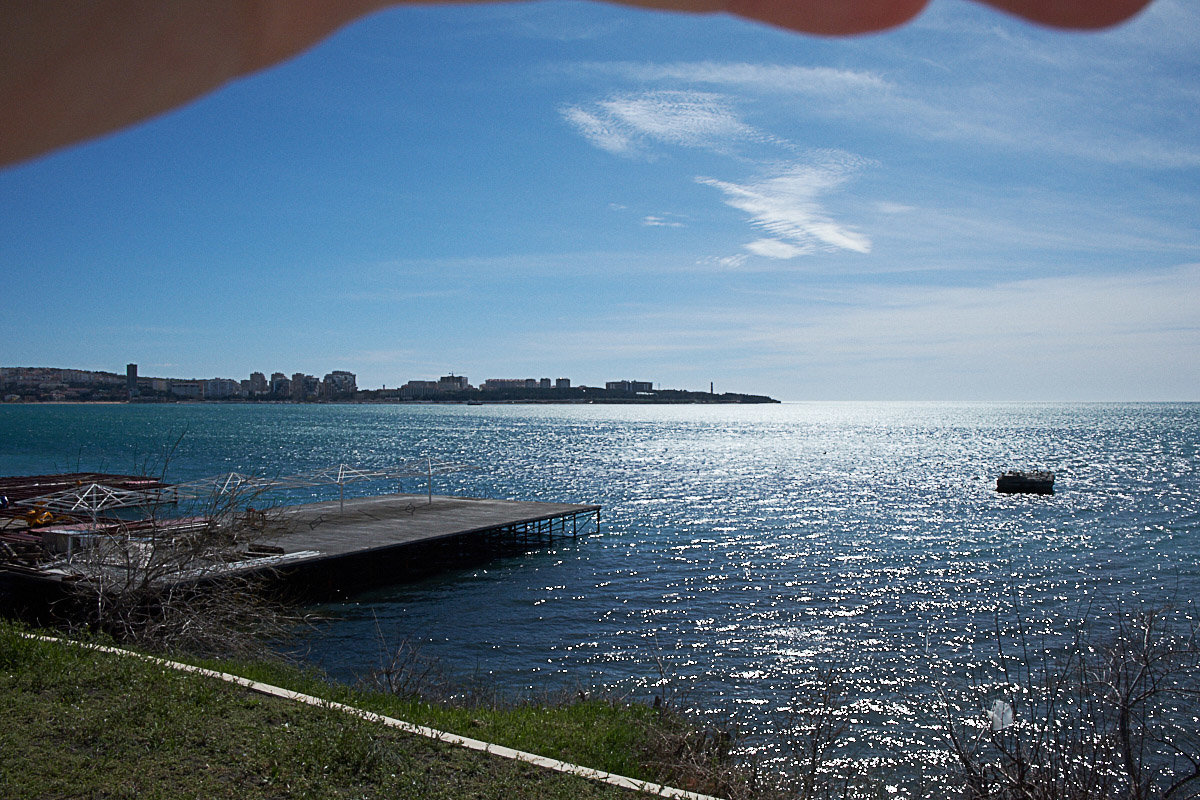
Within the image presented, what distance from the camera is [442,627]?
26203 millimetres

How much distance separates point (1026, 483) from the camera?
69.4 m

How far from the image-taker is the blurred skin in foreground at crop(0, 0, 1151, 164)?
1.11 m

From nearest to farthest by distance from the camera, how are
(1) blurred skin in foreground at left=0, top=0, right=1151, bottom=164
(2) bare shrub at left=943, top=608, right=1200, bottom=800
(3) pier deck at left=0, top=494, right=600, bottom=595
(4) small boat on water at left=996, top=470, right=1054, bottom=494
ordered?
(1) blurred skin in foreground at left=0, top=0, right=1151, bottom=164
(2) bare shrub at left=943, top=608, right=1200, bottom=800
(3) pier deck at left=0, top=494, right=600, bottom=595
(4) small boat on water at left=996, top=470, right=1054, bottom=494

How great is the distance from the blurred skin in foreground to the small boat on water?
75999 millimetres

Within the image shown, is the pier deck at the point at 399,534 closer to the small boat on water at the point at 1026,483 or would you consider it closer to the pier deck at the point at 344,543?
the pier deck at the point at 344,543

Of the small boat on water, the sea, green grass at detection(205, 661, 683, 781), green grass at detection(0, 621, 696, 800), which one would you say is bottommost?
the sea

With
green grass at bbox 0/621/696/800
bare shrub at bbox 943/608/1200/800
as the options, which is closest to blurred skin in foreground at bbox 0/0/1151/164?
green grass at bbox 0/621/696/800

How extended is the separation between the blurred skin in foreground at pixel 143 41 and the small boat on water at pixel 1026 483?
76.0 metres

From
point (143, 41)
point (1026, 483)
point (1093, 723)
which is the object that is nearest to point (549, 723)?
point (1093, 723)

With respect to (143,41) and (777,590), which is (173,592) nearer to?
(143,41)

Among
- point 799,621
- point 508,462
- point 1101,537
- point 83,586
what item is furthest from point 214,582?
point 508,462

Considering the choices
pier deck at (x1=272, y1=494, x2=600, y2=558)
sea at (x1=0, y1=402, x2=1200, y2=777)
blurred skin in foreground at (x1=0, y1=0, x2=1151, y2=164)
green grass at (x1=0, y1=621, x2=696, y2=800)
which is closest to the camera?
blurred skin in foreground at (x1=0, y1=0, x2=1151, y2=164)

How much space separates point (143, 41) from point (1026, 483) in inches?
3032

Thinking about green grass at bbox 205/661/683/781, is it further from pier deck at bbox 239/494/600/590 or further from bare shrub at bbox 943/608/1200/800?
pier deck at bbox 239/494/600/590
